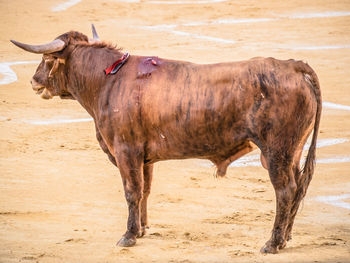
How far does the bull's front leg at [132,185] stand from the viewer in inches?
335

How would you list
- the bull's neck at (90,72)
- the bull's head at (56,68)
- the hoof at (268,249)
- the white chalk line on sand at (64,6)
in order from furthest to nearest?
the white chalk line on sand at (64,6) → the bull's head at (56,68) → the bull's neck at (90,72) → the hoof at (268,249)

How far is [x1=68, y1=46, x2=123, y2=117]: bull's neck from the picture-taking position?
8.91 metres

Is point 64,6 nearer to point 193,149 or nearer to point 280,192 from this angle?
point 193,149

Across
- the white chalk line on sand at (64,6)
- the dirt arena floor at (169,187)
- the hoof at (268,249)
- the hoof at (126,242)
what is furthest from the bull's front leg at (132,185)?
the white chalk line on sand at (64,6)

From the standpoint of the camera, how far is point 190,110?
27.3 ft

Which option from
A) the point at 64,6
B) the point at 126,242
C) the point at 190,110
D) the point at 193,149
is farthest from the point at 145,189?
the point at 64,6

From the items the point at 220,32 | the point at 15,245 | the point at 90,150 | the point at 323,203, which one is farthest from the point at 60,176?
the point at 220,32

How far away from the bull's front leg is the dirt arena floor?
16 cm

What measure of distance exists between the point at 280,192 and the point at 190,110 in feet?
4.44

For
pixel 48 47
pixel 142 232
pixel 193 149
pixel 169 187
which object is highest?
pixel 48 47

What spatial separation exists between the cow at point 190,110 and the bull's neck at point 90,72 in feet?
0.04

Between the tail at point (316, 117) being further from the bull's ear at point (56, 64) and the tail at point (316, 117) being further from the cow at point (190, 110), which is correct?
the bull's ear at point (56, 64)

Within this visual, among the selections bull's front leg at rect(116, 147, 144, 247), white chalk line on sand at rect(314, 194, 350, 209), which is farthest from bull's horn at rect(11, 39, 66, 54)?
white chalk line on sand at rect(314, 194, 350, 209)

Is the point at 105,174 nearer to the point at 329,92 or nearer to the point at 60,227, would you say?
the point at 60,227
